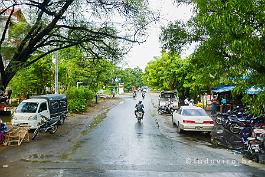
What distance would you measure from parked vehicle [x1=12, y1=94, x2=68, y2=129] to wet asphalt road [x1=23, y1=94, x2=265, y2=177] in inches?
144

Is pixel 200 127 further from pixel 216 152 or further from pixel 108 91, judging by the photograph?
pixel 108 91

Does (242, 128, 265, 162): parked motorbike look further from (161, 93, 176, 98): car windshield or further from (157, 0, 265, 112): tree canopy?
(161, 93, 176, 98): car windshield

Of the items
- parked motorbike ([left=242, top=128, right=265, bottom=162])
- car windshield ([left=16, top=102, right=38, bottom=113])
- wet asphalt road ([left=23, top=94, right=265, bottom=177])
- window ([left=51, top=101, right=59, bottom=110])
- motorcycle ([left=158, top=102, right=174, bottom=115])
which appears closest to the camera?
wet asphalt road ([left=23, top=94, right=265, bottom=177])

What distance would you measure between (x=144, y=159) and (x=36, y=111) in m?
9.85

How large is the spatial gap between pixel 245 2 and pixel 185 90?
34.7 metres

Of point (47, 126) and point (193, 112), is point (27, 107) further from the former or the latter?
point (193, 112)

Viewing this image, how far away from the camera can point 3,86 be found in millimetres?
20250

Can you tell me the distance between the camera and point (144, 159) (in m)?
13.1

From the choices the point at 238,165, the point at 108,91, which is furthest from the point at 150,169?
the point at 108,91

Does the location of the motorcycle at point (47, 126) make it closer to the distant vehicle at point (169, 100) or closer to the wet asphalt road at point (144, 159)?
the wet asphalt road at point (144, 159)

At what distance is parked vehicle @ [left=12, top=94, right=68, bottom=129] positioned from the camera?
810 inches

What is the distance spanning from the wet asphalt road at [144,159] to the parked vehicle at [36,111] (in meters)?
3.65

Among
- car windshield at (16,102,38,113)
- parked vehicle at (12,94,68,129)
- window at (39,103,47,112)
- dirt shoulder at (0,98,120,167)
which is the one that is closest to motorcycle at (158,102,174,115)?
parked vehicle at (12,94,68,129)

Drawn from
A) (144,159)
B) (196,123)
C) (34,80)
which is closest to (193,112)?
(196,123)
